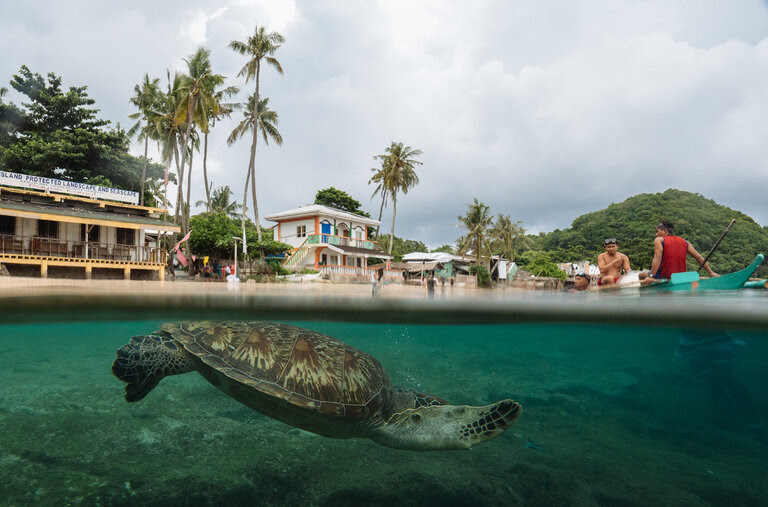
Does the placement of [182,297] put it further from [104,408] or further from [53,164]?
[53,164]

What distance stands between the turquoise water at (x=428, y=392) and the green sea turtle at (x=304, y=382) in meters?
1.65

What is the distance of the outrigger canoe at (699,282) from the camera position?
6.69 metres

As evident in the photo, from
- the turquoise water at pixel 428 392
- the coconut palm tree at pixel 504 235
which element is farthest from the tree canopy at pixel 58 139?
the coconut palm tree at pixel 504 235

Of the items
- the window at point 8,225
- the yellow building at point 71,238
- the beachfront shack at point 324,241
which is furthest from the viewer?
the beachfront shack at point 324,241

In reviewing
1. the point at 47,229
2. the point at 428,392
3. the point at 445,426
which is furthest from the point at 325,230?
the point at 445,426

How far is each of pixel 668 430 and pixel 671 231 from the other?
28.7 ft

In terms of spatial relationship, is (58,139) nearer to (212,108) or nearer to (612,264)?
(212,108)

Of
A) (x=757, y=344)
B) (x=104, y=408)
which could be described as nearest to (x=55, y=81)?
(x=104, y=408)

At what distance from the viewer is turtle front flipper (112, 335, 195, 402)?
4.14 m

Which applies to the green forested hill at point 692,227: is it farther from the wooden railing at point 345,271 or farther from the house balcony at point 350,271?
the wooden railing at point 345,271

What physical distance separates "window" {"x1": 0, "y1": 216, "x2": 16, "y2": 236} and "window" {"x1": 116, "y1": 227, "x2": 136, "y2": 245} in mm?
4136

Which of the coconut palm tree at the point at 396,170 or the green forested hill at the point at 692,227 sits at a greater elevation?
the coconut palm tree at the point at 396,170

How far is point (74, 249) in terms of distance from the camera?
1869 cm

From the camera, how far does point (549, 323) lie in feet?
44.8
